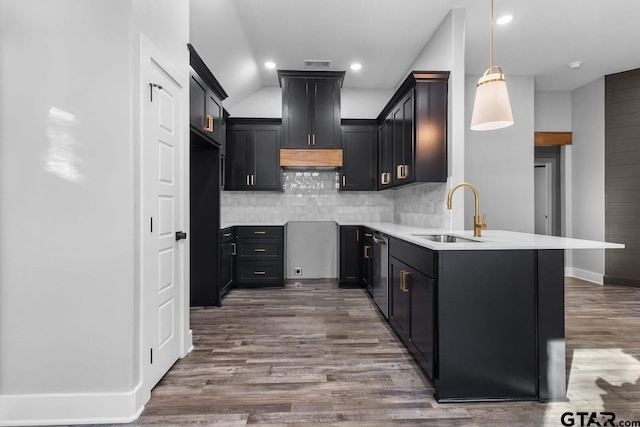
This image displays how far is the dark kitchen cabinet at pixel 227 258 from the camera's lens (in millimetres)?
Result: 4188

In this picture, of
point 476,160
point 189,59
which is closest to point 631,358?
point 476,160

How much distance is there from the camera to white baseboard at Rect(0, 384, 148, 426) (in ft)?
6.02

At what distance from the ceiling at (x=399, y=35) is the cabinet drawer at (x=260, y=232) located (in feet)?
6.65

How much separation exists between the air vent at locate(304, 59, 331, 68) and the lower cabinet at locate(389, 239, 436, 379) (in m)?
2.81

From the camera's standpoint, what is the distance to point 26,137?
72.5 inches

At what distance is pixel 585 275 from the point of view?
5.46 m

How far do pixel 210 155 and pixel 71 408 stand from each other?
108 inches

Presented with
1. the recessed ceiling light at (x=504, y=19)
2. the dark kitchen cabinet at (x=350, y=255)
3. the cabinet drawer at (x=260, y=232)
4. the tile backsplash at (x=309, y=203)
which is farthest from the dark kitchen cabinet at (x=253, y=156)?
the recessed ceiling light at (x=504, y=19)

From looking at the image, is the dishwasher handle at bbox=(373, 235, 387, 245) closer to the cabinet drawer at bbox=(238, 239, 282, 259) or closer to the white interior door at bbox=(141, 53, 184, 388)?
the cabinet drawer at bbox=(238, 239, 282, 259)

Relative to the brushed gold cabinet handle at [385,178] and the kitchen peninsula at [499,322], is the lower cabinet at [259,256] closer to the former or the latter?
the brushed gold cabinet handle at [385,178]

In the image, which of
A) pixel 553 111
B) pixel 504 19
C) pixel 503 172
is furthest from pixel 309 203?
pixel 553 111

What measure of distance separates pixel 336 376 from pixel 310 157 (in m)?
3.00

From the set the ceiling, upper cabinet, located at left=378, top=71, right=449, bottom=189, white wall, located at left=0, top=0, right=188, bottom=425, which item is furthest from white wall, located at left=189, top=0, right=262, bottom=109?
upper cabinet, located at left=378, top=71, right=449, bottom=189

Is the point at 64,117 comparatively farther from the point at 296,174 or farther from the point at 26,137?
the point at 296,174
